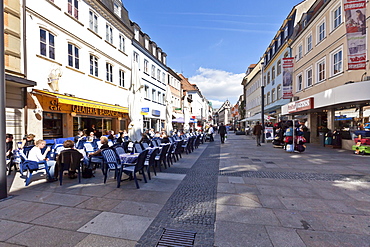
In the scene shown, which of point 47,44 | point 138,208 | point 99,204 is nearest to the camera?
point 138,208

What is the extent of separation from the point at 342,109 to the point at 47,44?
58.3ft

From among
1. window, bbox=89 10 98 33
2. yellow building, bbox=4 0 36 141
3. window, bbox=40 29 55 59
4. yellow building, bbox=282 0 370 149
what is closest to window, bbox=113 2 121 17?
window, bbox=89 10 98 33

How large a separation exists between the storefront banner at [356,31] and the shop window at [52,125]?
52.0 ft

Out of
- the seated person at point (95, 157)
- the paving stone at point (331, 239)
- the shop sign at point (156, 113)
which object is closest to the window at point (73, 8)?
the seated person at point (95, 157)

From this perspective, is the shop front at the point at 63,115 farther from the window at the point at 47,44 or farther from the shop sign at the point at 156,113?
the shop sign at the point at 156,113

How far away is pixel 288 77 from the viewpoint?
18.5 meters

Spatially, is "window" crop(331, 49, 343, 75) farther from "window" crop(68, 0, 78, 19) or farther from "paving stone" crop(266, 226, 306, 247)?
"window" crop(68, 0, 78, 19)

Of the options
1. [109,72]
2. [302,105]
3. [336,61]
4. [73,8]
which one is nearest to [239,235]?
[302,105]

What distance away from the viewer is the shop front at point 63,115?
366 inches

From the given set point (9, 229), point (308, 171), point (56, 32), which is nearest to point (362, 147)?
point (308, 171)

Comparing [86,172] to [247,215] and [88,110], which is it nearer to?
[247,215]

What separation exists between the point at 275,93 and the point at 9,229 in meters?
27.3

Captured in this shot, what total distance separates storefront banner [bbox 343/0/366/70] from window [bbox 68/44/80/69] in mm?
15038

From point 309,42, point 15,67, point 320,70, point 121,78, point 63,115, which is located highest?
point 309,42
